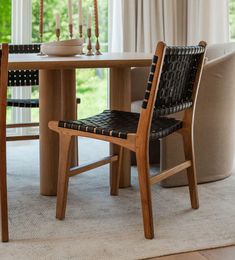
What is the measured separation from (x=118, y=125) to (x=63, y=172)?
32 cm

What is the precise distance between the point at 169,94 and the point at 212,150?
0.89 m

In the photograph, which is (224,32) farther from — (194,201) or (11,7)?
(194,201)

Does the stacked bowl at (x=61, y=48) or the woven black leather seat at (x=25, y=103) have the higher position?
the stacked bowl at (x=61, y=48)

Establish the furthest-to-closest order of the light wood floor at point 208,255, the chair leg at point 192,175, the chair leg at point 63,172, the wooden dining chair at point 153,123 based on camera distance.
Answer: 1. the chair leg at point 192,175
2. the chair leg at point 63,172
3. the wooden dining chair at point 153,123
4. the light wood floor at point 208,255

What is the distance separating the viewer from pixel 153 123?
2641 millimetres

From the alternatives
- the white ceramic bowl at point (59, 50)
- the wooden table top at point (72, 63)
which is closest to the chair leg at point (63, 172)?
the wooden table top at point (72, 63)

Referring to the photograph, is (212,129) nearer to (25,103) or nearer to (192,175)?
(192,175)

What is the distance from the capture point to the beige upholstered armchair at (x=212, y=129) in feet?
10.2

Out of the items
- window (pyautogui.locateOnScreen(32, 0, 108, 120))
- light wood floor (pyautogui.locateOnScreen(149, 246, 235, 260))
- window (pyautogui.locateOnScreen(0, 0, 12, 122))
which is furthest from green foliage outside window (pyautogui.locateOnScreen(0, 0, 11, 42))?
light wood floor (pyautogui.locateOnScreen(149, 246, 235, 260))

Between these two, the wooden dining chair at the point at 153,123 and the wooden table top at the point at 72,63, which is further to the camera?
the wooden table top at the point at 72,63

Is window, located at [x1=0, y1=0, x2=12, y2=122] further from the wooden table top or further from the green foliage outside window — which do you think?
the wooden table top

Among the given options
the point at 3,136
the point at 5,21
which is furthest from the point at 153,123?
the point at 5,21

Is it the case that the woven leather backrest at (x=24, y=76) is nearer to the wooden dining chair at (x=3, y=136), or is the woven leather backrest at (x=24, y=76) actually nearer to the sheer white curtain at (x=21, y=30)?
the sheer white curtain at (x=21, y=30)

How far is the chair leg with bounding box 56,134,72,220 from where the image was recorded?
8.39 feet
